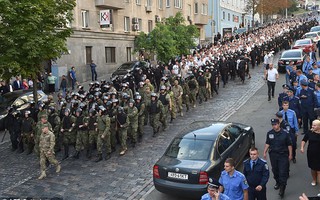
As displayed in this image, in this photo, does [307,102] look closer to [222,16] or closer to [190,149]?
[190,149]

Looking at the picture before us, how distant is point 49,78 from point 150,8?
707 inches

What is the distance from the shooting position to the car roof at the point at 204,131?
32.1ft

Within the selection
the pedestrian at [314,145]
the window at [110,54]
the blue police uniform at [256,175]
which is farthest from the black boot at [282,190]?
the window at [110,54]

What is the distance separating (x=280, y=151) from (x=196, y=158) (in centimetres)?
183

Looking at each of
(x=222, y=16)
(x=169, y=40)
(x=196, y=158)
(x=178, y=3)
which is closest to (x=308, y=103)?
(x=196, y=158)

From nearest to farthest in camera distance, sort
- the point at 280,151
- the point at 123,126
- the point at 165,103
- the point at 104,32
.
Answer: the point at 280,151 < the point at 123,126 < the point at 165,103 < the point at 104,32

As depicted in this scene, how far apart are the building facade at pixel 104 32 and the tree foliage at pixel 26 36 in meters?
9.40

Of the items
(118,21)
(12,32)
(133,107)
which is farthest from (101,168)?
(118,21)

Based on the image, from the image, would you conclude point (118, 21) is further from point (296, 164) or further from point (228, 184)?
point (228, 184)

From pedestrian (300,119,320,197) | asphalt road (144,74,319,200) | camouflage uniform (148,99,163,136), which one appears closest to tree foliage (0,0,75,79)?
camouflage uniform (148,99,163,136)

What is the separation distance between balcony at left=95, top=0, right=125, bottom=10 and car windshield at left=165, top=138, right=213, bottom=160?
24534 millimetres

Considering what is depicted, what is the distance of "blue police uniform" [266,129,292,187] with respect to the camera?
8.60 m

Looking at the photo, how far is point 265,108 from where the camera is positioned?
17875 mm

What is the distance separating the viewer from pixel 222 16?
62156 mm
